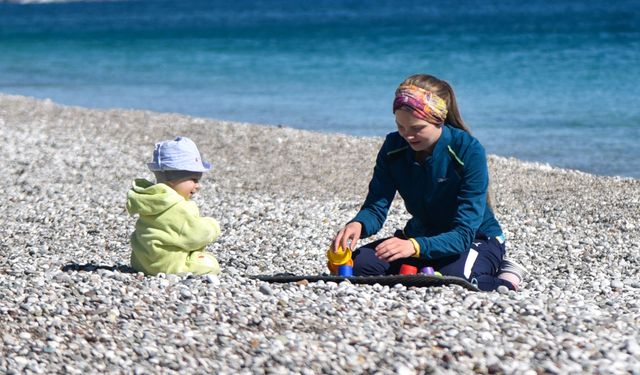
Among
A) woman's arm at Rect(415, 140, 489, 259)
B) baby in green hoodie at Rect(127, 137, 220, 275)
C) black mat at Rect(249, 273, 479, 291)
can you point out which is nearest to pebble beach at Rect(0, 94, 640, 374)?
black mat at Rect(249, 273, 479, 291)

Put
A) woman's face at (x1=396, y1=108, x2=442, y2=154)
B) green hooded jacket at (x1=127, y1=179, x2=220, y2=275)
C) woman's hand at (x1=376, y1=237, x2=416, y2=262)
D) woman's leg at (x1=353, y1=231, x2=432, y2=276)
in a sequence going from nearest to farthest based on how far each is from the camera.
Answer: woman's hand at (x1=376, y1=237, x2=416, y2=262) < woman's face at (x1=396, y1=108, x2=442, y2=154) < green hooded jacket at (x1=127, y1=179, x2=220, y2=275) < woman's leg at (x1=353, y1=231, x2=432, y2=276)

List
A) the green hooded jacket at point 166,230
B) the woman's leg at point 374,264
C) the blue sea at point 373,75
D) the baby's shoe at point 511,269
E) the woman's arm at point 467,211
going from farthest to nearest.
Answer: the blue sea at point 373,75 → the baby's shoe at point 511,269 → the woman's leg at point 374,264 → the green hooded jacket at point 166,230 → the woman's arm at point 467,211

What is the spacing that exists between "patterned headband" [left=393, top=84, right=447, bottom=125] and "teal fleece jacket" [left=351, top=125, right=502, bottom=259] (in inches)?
7.9

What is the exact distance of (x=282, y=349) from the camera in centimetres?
540

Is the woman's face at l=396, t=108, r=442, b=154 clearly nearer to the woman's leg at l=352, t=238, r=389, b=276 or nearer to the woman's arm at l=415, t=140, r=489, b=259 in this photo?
the woman's arm at l=415, t=140, r=489, b=259

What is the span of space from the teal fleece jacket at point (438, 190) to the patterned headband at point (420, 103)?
0.65 ft

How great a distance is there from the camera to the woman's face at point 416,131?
6.54 metres

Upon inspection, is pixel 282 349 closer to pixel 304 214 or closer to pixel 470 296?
pixel 470 296

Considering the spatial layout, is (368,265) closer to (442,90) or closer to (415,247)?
(415,247)

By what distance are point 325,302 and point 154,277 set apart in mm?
1260

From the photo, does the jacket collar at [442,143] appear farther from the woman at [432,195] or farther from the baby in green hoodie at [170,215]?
the baby in green hoodie at [170,215]

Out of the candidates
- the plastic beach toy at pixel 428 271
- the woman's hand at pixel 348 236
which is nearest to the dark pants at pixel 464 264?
the plastic beach toy at pixel 428 271

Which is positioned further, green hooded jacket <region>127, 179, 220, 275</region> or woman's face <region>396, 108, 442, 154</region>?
green hooded jacket <region>127, 179, 220, 275</region>

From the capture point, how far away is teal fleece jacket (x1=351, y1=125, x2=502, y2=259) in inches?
264
